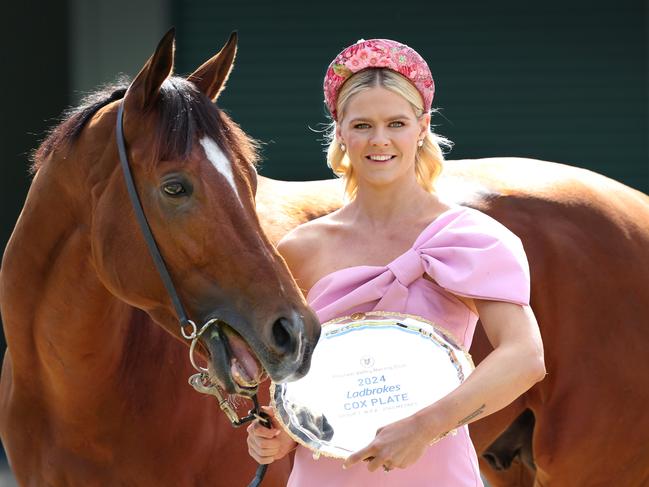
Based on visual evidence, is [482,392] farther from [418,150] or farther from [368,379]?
[418,150]

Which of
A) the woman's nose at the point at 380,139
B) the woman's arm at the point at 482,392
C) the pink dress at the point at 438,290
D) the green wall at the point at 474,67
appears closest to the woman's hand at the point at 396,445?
the woman's arm at the point at 482,392

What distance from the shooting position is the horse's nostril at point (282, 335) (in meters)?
2.32

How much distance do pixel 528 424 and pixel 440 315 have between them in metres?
1.72

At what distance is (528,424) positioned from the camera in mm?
3996

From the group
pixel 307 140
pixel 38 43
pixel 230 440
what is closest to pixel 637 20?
pixel 307 140

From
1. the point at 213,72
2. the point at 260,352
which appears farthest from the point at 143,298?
the point at 213,72


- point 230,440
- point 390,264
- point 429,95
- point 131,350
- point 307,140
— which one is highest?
point 429,95

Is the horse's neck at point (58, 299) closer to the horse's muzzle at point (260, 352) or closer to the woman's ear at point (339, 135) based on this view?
the horse's muzzle at point (260, 352)

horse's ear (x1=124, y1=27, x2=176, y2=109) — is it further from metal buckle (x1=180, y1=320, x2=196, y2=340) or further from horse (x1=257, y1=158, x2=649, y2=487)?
horse (x1=257, y1=158, x2=649, y2=487)

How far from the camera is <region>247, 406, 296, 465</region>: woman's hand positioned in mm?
2471

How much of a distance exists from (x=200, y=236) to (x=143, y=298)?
25 cm

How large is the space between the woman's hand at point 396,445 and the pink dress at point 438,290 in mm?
306

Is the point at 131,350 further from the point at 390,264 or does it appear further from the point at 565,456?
the point at 565,456

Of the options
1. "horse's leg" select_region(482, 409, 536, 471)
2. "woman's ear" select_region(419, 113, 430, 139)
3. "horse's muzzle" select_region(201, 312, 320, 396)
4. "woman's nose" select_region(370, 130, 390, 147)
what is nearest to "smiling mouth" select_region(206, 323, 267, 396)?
"horse's muzzle" select_region(201, 312, 320, 396)
